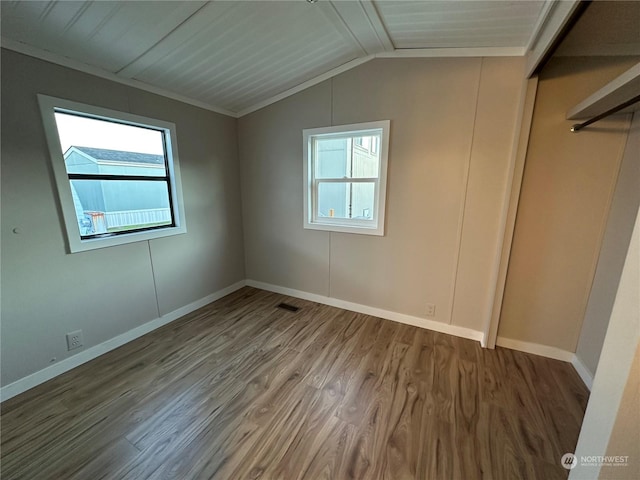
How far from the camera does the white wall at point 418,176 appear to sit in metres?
2.17

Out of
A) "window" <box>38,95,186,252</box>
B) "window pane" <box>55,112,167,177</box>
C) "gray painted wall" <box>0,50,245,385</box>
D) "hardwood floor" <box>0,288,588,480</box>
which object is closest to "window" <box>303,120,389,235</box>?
"gray painted wall" <box>0,50,245,385</box>

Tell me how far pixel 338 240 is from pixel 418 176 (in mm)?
1107

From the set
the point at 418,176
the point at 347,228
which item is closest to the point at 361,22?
the point at 418,176

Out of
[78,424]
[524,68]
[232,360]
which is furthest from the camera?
[232,360]

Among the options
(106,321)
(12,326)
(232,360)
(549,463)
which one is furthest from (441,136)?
(12,326)

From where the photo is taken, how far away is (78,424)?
160 cm

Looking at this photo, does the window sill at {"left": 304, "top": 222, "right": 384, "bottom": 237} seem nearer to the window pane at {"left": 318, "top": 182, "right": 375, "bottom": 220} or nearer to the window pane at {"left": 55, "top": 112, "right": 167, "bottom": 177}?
the window pane at {"left": 318, "top": 182, "right": 375, "bottom": 220}

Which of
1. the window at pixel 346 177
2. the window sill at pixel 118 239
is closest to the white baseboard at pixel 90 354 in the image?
the window sill at pixel 118 239

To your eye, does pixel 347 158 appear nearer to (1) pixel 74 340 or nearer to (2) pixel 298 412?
(2) pixel 298 412

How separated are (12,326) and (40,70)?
179cm

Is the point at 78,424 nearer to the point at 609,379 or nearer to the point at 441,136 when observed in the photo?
the point at 609,379

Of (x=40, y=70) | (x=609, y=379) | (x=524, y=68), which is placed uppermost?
(x=524, y=68)

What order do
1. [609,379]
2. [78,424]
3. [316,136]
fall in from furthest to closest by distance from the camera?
[316,136] < [78,424] < [609,379]

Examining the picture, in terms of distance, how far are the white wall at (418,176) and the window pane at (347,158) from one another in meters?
0.21
